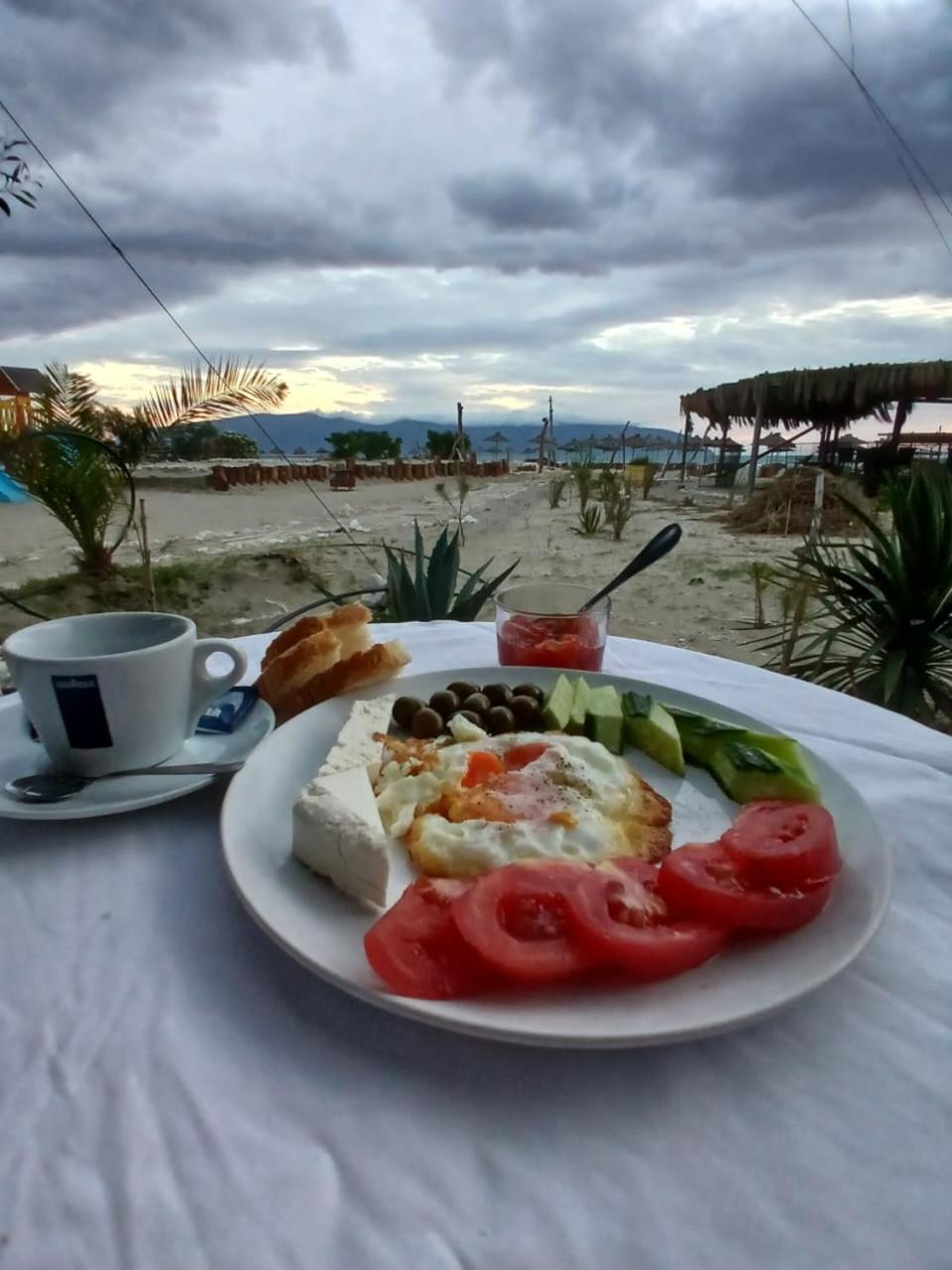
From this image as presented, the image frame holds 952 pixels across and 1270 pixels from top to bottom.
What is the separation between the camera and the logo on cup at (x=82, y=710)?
1.00 m

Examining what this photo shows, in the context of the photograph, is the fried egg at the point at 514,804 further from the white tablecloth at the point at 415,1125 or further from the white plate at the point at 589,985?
the white tablecloth at the point at 415,1125

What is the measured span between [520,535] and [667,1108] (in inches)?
457

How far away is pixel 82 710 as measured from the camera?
1014 millimetres

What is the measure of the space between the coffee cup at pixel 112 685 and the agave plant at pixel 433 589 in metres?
1.68

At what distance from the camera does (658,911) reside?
2.47 ft

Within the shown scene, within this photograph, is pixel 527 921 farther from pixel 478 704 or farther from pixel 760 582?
pixel 760 582

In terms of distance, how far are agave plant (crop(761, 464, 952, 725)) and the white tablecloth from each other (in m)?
2.86

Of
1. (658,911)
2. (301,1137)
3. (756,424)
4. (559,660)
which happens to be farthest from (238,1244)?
(756,424)

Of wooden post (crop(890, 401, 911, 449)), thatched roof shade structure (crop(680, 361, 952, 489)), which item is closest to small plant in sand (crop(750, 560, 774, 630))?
thatched roof shade structure (crop(680, 361, 952, 489))

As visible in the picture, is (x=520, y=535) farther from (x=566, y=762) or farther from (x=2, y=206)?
(x=566, y=762)

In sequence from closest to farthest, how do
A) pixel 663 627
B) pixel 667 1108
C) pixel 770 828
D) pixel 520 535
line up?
pixel 667 1108
pixel 770 828
pixel 663 627
pixel 520 535

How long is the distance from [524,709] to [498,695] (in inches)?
2.2

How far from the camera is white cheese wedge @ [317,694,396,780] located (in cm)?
110

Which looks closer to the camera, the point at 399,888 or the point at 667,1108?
the point at 667,1108
